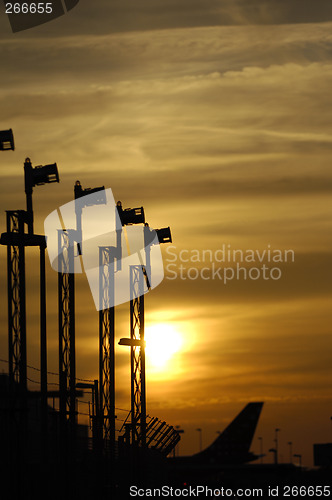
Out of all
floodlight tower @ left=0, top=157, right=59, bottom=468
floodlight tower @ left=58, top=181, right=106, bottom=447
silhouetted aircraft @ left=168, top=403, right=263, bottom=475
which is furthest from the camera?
silhouetted aircraft @ left=168, top=403, right=263, bottom=475

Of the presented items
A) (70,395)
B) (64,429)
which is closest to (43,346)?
(70,395)

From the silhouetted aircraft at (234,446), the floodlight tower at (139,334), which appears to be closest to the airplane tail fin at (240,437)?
the silhouetted aircraft at (234,446)

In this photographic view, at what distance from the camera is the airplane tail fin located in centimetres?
15412

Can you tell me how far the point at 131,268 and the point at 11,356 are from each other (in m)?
31.8

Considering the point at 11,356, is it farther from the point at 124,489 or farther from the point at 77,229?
the point at 124,489

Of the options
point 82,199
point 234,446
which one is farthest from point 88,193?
point 234,446

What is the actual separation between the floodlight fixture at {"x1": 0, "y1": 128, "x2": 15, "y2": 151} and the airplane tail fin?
111514mm

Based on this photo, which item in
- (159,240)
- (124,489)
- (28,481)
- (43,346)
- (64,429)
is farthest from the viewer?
(159,240)

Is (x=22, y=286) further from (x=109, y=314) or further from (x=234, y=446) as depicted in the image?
(x=234, y=446)

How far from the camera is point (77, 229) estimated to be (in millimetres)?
62344

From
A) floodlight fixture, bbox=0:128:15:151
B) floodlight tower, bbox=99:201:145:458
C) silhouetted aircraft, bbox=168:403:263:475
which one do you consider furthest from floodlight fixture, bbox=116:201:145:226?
silhouetted aircraft, bbox=168:403:263:475

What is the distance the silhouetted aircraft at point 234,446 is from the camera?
15288 cm

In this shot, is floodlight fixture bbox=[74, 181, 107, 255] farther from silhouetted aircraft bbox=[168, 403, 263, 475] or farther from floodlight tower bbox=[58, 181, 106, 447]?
silhouetted aircraft bbox=[168, 403, 263, 475]

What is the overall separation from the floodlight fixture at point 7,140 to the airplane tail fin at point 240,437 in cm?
11151
